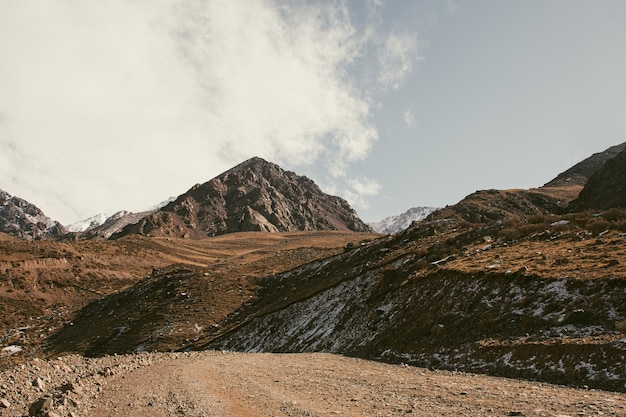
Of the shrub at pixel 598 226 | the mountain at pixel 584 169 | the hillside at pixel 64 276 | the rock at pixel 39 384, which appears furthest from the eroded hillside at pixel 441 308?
the mountain at pixel 584 169

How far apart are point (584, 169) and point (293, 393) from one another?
168 metres

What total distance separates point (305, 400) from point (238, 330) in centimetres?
2727

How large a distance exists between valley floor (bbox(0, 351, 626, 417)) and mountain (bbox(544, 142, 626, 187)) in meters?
132

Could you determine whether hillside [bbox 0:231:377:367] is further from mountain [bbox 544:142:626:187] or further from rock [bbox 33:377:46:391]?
mountain [bbox 544:142:626:187]

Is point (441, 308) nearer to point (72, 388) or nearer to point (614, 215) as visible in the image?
point (614, 215)

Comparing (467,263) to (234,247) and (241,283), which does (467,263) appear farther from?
(234,247)

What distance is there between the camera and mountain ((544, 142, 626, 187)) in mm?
125488

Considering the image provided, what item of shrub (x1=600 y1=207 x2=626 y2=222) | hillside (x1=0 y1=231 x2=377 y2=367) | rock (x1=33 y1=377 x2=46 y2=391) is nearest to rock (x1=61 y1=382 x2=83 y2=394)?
rock (x1=33 y1=377 x2=46 y2=391)

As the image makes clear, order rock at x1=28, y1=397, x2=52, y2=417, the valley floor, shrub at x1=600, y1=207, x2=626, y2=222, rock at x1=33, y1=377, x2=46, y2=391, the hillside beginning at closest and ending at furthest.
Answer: rock at x1=28, y1=397, x2=52, y2=417 < the valley floor < rock at x1=33, y1=377, x2=46, y2=391 < shrub at x1=600, y1=207, x2=626, y2=222 < the hillside

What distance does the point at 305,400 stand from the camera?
12.2 metres

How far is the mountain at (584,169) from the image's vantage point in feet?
412

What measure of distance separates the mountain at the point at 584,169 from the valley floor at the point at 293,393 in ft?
432

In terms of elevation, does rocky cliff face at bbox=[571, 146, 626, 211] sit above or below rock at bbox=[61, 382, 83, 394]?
above

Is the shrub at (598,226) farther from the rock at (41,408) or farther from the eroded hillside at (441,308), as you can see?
the rock at (41,408)
